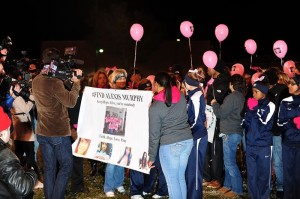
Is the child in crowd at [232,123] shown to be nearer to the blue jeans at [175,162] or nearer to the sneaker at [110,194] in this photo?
the blue jeans at [175,162]

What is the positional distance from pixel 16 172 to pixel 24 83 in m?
3.36

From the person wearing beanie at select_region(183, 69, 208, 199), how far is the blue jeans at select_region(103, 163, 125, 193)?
5.54ft

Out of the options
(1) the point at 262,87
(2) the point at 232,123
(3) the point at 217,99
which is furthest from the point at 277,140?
(1) the point at 262,87

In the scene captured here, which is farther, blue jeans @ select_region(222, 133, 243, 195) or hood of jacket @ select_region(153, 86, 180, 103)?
blue jeans @ select_region(222, 133, 243, 195)

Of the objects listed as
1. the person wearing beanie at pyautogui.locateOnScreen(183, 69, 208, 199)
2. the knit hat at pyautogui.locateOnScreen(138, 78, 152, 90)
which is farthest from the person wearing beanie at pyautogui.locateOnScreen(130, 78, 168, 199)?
the person wearing beanie at pyautogui.locateOnScreen(183, 69, 208, 199)

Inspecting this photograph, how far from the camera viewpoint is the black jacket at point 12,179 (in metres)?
3.40

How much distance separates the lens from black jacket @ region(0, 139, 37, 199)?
3.40 m

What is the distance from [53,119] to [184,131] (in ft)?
6.35

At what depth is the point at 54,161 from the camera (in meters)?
6.31

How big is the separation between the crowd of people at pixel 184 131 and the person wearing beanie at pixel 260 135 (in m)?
0.01

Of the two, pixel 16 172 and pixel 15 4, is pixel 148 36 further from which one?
pixel 16 172

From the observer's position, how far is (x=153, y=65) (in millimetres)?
41688

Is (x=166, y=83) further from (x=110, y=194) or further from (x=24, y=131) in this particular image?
(x=24, y=131)

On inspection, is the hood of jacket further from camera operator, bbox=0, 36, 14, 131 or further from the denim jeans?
camera operator, bbox=0, 36, 14, 131
